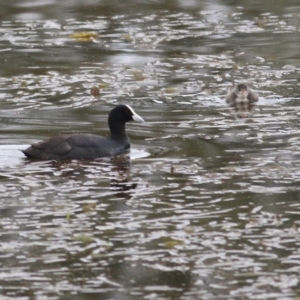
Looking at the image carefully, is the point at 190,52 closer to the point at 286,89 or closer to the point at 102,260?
the point at 286,89

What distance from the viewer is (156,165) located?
14.0m

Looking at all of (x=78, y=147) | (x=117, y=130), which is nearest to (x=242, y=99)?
(x=117, y=130)

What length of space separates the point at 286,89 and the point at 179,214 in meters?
8.81

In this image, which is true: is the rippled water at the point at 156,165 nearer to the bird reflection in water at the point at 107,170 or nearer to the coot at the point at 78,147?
the bird reflection in water at the point at 107,170

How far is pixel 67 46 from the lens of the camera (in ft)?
80.7

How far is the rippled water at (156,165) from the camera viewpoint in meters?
9.62

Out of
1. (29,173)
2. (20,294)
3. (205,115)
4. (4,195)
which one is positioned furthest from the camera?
(205,115)

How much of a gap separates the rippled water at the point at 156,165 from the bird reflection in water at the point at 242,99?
219 mm

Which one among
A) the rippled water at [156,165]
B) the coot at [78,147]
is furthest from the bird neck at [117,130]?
the rippled water at [156,165]

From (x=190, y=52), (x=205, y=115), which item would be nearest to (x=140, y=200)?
(x=205, y=115)

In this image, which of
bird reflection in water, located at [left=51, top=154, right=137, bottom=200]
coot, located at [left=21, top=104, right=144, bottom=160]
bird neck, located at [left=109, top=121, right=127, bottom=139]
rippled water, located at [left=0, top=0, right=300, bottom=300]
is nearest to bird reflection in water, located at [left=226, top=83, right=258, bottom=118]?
rippled water, located at [left=0, top=0, right=300, bottom=300]

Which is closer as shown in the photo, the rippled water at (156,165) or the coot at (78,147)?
the rippled water at (156,165)

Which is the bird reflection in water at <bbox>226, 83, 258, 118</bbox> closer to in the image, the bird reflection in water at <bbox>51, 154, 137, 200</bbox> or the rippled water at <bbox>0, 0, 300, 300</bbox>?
the rippled water at <bbox>0, 0, 300, 300</bbox>

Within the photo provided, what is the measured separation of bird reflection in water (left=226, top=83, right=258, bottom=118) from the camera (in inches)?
723
